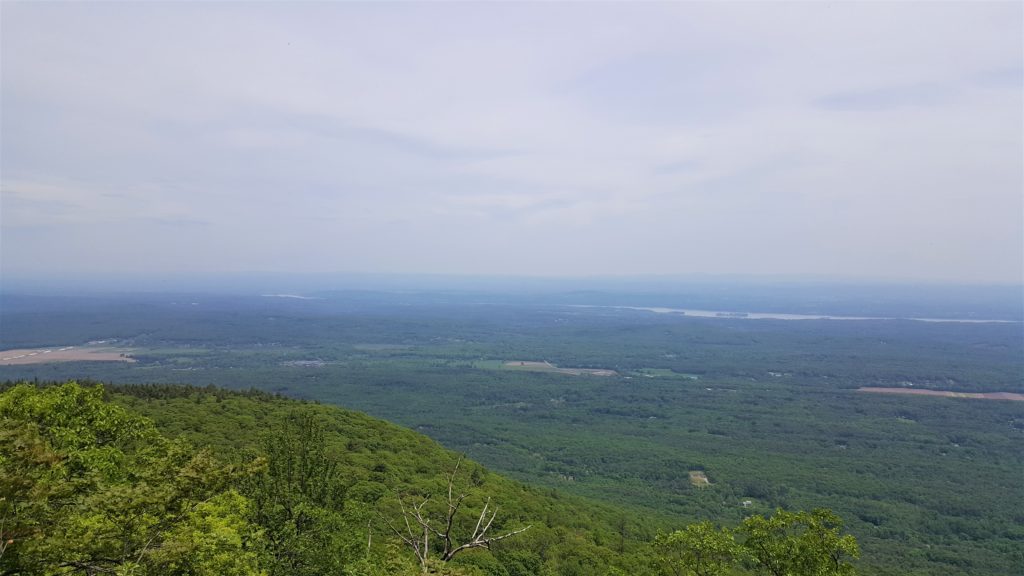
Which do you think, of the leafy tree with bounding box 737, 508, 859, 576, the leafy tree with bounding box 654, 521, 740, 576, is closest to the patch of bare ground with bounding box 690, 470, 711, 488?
the leafy tree with bounding box 654, 521, 740, 576

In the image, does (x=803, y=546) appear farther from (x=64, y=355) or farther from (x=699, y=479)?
(x=64, y=355)

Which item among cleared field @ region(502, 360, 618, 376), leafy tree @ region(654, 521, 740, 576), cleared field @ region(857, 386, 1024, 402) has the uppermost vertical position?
leafy tree @ region(654, 521, 740, 576)

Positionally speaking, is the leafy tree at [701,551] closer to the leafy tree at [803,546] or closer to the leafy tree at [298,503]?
the leafy tree at [803,546]

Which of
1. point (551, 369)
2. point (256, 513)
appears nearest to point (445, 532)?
point (256, 513)

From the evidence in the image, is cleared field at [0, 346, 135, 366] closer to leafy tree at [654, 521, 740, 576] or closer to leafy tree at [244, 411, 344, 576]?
leafy tree at [244, 411, 344, 576]

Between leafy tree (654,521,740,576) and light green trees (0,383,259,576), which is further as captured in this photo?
leafy tree (654,521,740,576)

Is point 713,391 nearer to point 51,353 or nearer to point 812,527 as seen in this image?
point 812,527
